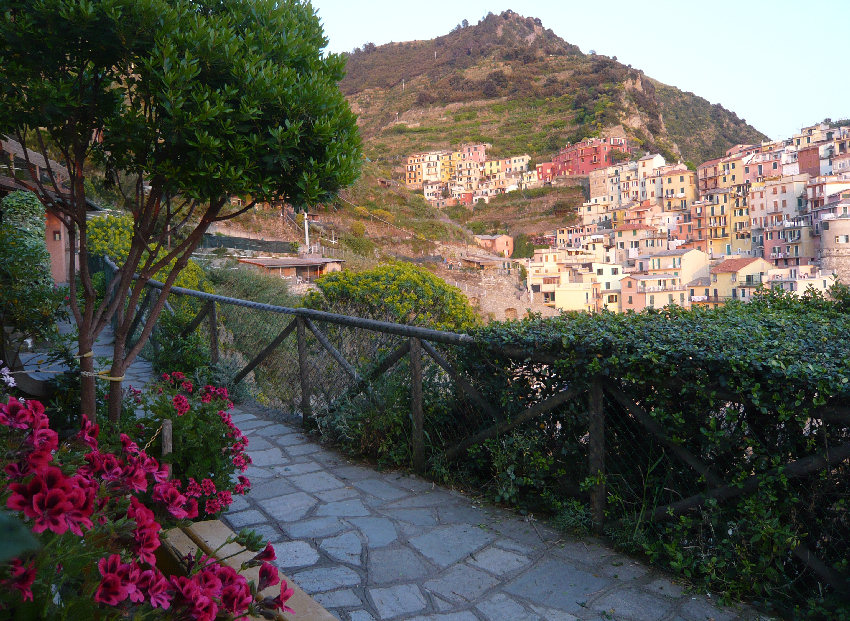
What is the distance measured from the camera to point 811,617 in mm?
2547

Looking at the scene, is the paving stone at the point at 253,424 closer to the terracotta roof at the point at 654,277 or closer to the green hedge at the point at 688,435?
the green hedge at the point at 688,435

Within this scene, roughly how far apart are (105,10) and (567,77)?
401ft

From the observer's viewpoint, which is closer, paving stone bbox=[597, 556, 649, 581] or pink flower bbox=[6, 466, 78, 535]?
pink flower bbox=[6, 466, 78, 535]

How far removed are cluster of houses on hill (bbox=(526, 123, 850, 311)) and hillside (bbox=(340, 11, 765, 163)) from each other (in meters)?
14.2

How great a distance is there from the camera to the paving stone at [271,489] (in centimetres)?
391

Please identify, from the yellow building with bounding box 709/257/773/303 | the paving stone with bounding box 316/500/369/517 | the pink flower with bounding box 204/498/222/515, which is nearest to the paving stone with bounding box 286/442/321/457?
the paving stone with bounding box 316/500/369/517

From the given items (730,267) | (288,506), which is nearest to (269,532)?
(288,506)

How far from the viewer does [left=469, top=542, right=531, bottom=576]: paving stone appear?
118 inches

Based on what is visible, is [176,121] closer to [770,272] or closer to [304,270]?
[304,270]

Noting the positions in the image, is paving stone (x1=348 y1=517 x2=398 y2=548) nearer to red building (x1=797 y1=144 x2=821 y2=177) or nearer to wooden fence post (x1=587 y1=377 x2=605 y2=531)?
wooden fence post (x1=587 y1=377 x2=605 y2=531)

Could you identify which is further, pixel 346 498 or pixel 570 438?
pixel 346 498

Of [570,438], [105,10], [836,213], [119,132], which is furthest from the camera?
[836,213]

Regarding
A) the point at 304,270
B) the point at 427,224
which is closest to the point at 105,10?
the point at 304,270

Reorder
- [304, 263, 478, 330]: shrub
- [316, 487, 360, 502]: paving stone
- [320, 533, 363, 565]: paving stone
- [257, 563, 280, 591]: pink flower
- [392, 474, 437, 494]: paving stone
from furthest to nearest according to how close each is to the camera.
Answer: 1. [304, 263, 478, 330]: shrub
2. [392, 474, 437, 494]: paving stone
3. [316, 487, 360, 502]: paving stone
4. [320, 533, 363, 565]: paving stone
5. [257, 563, 280, 591]: pink flower
